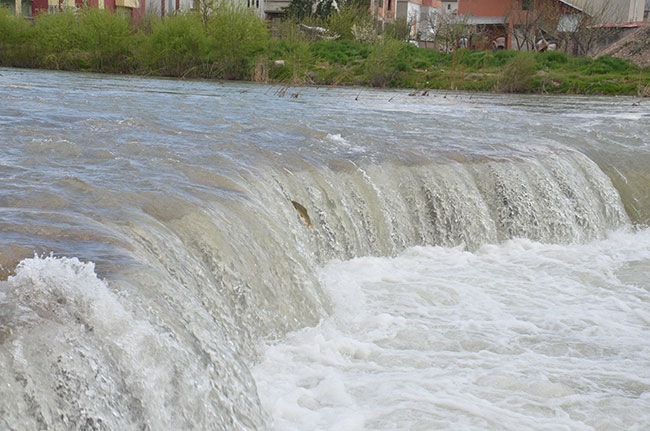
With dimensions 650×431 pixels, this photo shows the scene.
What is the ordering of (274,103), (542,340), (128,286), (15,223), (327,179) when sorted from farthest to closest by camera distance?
(274,103), (327,179), (542,340), (15,223), (128,286)

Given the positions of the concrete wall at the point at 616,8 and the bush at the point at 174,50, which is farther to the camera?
the concrete wall at the point at 616,8

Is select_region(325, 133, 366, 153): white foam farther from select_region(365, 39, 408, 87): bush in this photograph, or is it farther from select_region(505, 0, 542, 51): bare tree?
select_region(505, 0, 542, 51): bare tree

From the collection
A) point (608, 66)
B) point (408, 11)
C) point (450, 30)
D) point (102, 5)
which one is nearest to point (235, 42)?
point (102, 5)

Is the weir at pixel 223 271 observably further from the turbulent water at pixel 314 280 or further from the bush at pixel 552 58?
the bush at pixel 552 58

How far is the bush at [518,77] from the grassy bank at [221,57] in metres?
0.43

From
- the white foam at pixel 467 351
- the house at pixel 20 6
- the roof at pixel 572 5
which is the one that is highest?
the roof at pixel 572 5

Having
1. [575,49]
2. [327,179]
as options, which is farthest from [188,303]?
[575,49]

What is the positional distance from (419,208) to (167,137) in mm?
3440

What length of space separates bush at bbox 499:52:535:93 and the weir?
67.9 ft

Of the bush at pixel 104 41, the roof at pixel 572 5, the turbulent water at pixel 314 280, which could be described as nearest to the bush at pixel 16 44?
the bush at pixel 104 41

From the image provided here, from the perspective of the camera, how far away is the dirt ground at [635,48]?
110ft

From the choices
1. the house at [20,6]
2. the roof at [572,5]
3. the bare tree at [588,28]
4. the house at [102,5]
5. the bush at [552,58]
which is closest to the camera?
the bush at [552,58]

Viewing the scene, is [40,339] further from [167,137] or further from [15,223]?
[167,137]

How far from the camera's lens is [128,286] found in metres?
3.99
